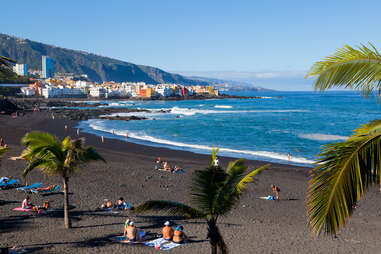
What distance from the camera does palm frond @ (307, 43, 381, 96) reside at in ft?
9.56

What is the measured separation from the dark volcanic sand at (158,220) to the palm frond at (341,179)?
19.5ft

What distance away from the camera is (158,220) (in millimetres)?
10477

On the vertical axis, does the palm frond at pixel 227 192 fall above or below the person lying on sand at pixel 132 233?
above

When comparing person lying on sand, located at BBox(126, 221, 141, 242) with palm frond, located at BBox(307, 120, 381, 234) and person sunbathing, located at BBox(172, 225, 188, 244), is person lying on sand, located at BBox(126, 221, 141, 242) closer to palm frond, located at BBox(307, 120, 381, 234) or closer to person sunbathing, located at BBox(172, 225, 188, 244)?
person sunbathing, located at BBox(172, 225, 188, 244)

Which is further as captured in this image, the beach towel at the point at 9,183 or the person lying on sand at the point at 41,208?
the beach towel at the point at 9,183

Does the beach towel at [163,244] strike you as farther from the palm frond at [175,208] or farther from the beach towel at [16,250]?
the palm frond at [175,208]

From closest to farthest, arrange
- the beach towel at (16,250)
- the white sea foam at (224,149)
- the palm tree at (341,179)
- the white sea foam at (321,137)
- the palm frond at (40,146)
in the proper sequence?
the palm tree at (341,179) < the beach towel at (16,250) < the palm frond at (40,146) < the white sea foam at (224,149) < the white sea foam at (321,137)

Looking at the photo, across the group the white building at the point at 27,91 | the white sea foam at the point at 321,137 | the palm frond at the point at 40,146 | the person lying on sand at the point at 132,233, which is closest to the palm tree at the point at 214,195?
the person lying on sand at the point at 132,233

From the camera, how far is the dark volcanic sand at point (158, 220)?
8508 mm

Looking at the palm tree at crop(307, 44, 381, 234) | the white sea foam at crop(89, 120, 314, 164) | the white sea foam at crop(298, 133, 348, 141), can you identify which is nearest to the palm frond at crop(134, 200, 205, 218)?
the palm tree at crop(307, 44, 381, 234)

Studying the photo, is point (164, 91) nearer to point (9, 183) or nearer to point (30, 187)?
point (9, 183)

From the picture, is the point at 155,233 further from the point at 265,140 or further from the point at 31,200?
the point at 265,140

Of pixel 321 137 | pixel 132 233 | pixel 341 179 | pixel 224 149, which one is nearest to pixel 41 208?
pixel 132 233

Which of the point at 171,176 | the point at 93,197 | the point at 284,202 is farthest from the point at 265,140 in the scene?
the point at 93,197
